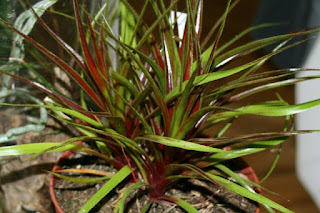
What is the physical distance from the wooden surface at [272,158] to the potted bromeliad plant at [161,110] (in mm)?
227

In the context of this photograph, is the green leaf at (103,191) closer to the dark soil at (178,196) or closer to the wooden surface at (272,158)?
the dark soil at (178,196)

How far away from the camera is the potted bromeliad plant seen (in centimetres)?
61

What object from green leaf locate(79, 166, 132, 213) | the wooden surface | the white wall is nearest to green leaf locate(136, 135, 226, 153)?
green leaf locate(79, 166, 132, 213)

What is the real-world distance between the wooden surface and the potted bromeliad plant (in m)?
0.23

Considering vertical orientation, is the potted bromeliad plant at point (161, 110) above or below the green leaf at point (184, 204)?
above

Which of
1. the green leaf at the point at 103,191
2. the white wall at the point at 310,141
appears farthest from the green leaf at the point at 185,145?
the white wall at the point at 310,141

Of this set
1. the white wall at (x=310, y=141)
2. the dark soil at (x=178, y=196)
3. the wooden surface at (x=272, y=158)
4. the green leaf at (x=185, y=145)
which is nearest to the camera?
the green leaf at (x=185, y=145)

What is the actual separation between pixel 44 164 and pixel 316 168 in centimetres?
77

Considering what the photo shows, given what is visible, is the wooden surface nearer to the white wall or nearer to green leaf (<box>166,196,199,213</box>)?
the white wall

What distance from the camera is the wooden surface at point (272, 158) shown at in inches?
38.5

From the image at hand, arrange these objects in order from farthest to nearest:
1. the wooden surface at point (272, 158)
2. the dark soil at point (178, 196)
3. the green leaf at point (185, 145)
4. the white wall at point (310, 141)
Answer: the white wall at point (310, 141), the wooden surface at point (272, 158), the dark soil at point (178, 196), the green leaf at point (185, 145)

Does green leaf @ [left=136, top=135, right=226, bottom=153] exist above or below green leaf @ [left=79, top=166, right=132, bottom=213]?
above

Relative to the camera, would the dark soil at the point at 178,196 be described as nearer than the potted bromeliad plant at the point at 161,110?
No

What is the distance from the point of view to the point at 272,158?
1.12 metres
